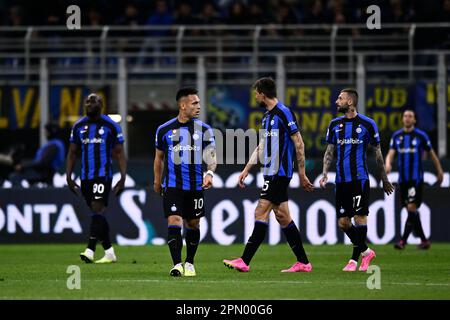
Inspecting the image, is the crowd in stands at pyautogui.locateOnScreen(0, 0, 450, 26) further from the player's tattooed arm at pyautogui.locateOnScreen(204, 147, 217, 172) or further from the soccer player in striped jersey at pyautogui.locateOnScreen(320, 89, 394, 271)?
the player's tattooed arm at pyautogui.locateOnScreen(204, 147, 217, 172)

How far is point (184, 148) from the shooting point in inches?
476

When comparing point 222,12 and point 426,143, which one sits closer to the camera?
point 426,143

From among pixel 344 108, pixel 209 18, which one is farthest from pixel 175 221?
pixel 209 18

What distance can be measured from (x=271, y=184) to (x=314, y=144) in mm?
8556

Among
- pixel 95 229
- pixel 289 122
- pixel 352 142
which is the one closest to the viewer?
pixel 289 122

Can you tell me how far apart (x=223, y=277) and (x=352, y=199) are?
1926mm

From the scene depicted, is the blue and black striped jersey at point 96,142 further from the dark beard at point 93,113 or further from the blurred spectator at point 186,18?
the blurred spectator at point 186,18

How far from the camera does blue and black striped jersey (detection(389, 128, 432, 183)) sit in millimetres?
17516

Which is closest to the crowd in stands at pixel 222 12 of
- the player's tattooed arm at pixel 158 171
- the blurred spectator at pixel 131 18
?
the blurred spectator at pixel 131 18

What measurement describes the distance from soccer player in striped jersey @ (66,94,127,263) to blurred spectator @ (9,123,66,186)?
5.30 meters

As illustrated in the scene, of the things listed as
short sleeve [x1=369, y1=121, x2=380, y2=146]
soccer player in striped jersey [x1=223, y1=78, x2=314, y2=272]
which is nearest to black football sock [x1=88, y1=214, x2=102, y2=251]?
soccer player in striped jersey [x1=223, y1=78, x2=314, y2=272]

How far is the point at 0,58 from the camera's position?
78.1 ft

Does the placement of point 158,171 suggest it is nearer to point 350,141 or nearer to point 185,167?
point 185,167
